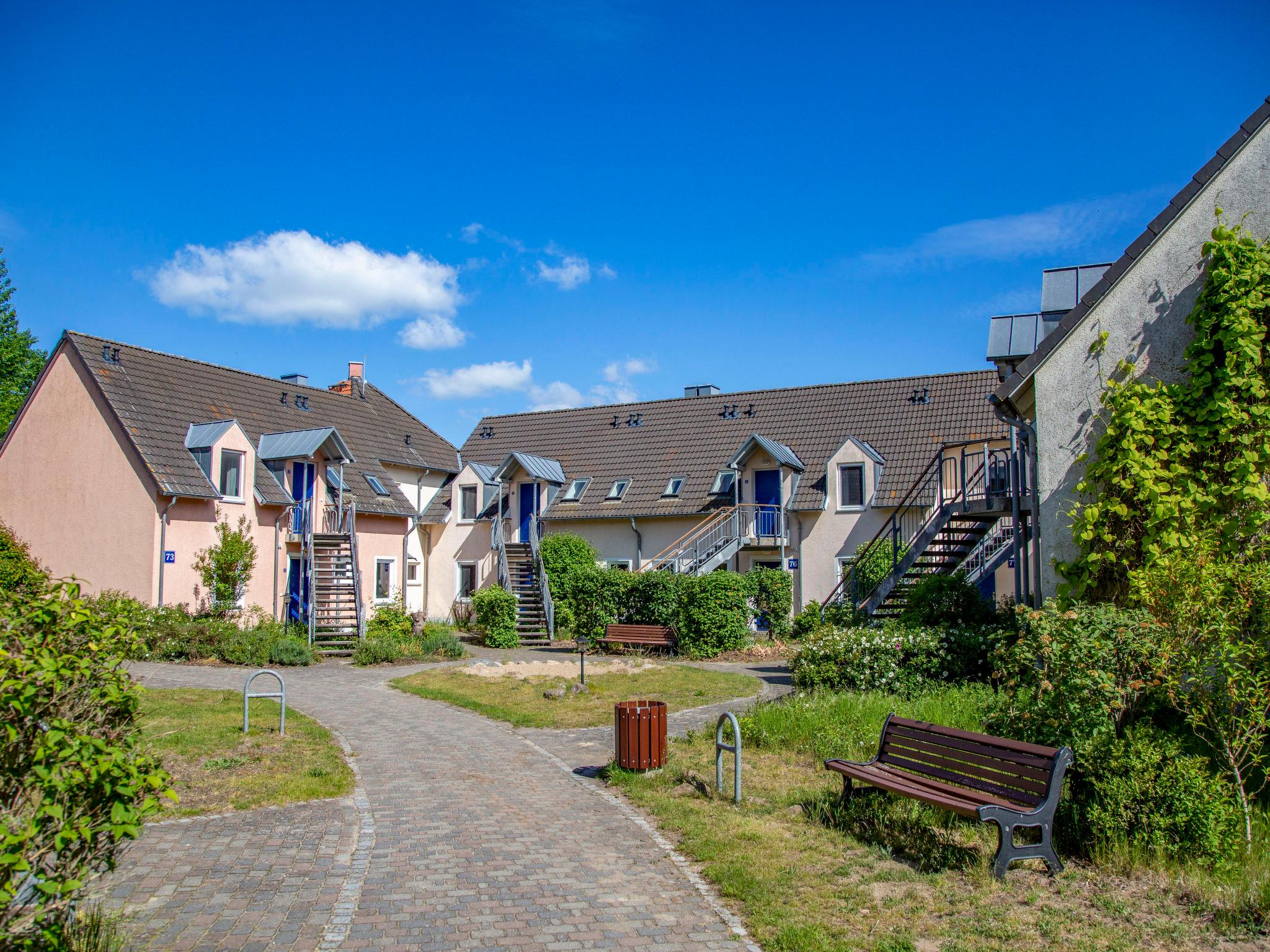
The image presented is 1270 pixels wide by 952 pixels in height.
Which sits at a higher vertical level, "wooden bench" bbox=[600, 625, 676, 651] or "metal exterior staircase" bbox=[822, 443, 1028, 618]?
"metal exterior staircase" bbox=[822, 443, 1028, 618]

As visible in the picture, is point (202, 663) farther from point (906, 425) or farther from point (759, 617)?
point (906, 425)

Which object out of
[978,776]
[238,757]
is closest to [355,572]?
[238,757]

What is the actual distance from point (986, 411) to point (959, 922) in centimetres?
2588

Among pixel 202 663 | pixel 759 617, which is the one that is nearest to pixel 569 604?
pixel 759 617

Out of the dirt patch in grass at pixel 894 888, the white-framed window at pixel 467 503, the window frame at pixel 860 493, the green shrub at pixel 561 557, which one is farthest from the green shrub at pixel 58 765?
the white-framed window at pixel 467 503

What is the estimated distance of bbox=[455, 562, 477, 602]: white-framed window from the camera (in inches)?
1382

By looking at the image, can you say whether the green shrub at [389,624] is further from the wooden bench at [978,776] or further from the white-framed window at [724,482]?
the wooden bench at [978,776]

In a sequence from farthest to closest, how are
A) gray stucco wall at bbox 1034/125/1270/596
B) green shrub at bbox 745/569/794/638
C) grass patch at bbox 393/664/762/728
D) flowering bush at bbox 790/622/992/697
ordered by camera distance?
1. green shrub at bbox 745/569/794/638
2. grass patch at bbox 393/664/762/728
3. flowering bush at bbox 790/622/992/697
4. gray stucco wall at bbox 1034/125/1270/596

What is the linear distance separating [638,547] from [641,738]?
22.0m

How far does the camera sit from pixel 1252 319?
11.9 metres

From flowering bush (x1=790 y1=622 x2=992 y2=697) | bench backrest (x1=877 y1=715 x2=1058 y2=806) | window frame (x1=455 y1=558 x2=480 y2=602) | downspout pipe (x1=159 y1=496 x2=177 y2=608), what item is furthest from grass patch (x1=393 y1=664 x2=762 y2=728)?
window frame (x1=455 y1=558 x2=480 y2=602)

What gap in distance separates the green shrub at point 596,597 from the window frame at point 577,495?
6034mm

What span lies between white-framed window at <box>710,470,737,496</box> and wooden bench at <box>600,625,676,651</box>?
687 centimetres

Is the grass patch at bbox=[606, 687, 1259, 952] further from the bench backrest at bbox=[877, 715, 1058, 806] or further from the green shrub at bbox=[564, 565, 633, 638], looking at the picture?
the green shrub at bbox=[564, 565, 633, 638]
